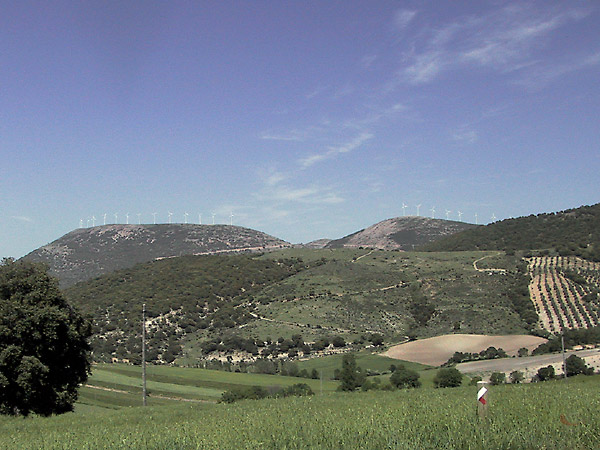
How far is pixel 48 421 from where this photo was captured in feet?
93.1

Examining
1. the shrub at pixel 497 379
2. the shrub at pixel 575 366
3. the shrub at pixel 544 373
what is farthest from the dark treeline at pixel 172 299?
the shrub at pixel 497 379

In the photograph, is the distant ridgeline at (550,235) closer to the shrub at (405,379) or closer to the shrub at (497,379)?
the shrub at (405,379)

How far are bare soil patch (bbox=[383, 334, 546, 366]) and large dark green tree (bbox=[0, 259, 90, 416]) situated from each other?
185ft

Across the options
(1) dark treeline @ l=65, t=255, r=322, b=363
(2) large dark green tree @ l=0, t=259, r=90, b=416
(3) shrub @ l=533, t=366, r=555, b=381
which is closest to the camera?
(2) large dark green tree @ l=0, t=259, r=90, b=416

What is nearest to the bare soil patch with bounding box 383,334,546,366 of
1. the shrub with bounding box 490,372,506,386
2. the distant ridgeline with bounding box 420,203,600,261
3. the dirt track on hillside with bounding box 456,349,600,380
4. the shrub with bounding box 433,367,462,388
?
the dirt track on hillside with bounding box 456,349,600,380

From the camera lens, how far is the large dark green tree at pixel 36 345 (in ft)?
116

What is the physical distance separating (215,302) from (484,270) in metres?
60.0

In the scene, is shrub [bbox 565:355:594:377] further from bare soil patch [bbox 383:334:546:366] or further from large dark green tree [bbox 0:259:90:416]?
large dark green tree [bbox 0:259:90:416]

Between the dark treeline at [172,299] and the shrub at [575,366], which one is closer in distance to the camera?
the shrub at [575,366]

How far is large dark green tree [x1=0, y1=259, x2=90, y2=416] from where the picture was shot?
3544 cm

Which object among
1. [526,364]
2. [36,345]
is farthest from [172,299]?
[36,345]

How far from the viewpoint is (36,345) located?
120 ft

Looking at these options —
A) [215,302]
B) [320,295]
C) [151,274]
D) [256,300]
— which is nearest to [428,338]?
[320,295]

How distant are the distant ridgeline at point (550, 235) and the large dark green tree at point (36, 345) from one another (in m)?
119
